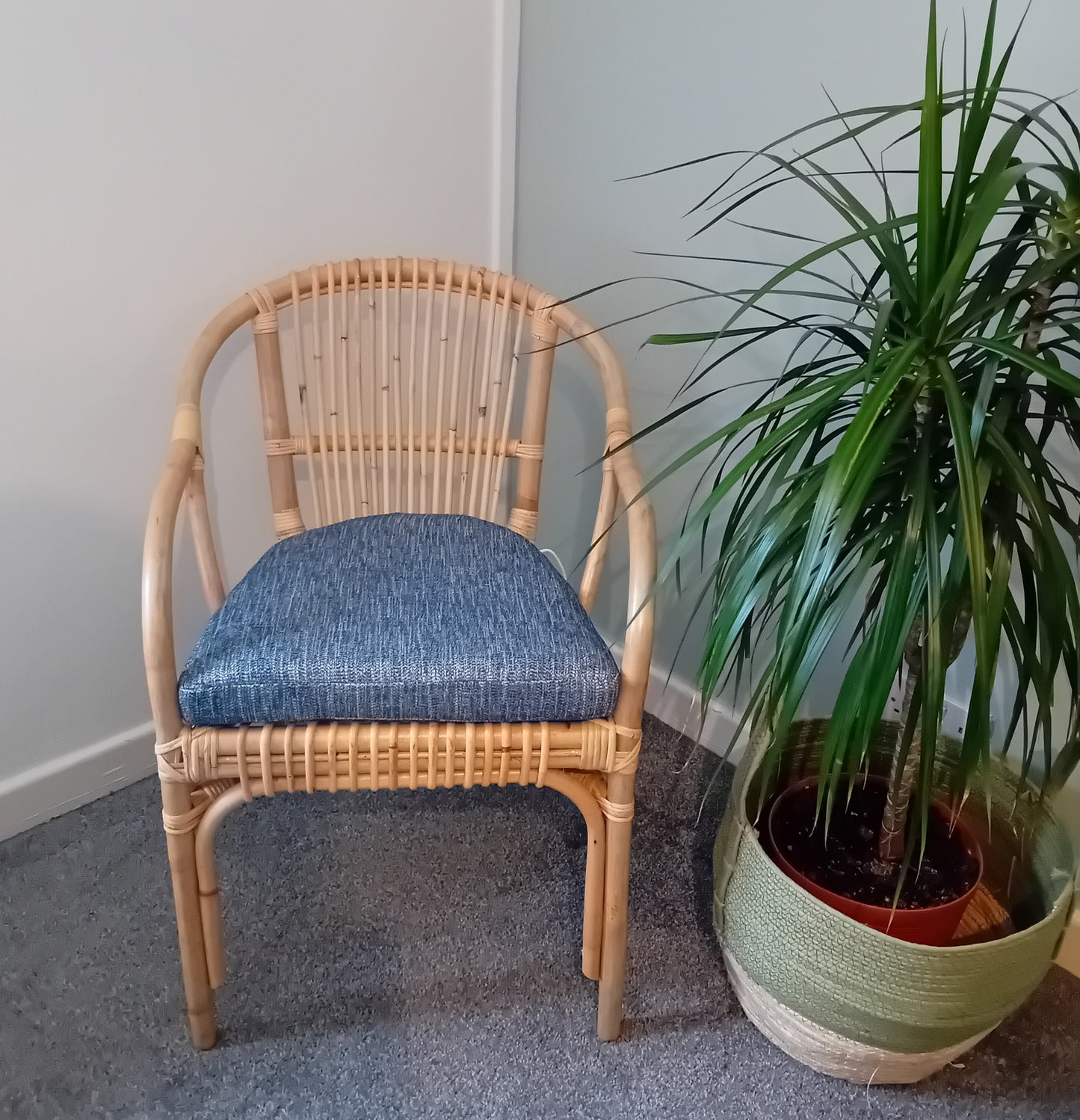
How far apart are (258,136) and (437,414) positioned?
0.43m

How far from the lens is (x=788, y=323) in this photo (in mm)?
891

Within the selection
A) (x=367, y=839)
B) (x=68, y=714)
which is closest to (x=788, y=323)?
(x=367, y=839)

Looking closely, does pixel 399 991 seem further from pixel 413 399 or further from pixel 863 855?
pixel 413 399

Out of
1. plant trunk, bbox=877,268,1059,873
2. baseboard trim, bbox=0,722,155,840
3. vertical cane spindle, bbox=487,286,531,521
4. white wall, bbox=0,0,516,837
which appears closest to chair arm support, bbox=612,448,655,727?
plant trunk, bbox=877,268,1059,873

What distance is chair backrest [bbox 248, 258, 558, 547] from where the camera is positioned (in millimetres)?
1273

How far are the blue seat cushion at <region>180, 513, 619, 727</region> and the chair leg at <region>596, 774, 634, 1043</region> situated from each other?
0.11 meters

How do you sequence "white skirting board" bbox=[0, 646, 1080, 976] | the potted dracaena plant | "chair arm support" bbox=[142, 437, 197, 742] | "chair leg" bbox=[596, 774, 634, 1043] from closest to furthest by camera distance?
the potted dracaena plant, "chair arm support" bbox=[142, 437, 197, 742], "chair leg" bbox=[596, 774, 634, 1043], "white skirting board" bbox=[0, 646, 1080, 976]

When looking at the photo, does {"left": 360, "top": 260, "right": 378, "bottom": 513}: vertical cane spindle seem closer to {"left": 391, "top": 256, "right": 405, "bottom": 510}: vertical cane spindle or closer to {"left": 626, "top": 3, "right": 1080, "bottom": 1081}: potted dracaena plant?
{"left": 391, "top": 256, "right": 405, "bottom": 510}: vertical cane spindle

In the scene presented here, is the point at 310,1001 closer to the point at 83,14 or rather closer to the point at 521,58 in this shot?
the point at 83,14

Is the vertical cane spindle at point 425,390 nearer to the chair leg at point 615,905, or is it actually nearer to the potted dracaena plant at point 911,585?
the potted dracaena plant at point 911,585

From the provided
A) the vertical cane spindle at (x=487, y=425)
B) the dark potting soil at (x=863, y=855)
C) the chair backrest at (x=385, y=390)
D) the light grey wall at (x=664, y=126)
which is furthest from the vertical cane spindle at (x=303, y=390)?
the dark potting soil at (x=863, y=855)

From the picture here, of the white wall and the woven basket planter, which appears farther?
the white wall

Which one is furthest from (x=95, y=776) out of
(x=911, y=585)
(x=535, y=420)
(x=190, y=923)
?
(x=911, y=585)

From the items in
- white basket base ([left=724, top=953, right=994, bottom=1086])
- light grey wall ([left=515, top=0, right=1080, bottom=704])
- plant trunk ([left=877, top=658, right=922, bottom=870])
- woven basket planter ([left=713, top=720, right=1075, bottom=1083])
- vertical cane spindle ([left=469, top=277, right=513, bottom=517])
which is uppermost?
light grey wall ([left=515, top=0, right=1080, bottom=704])
